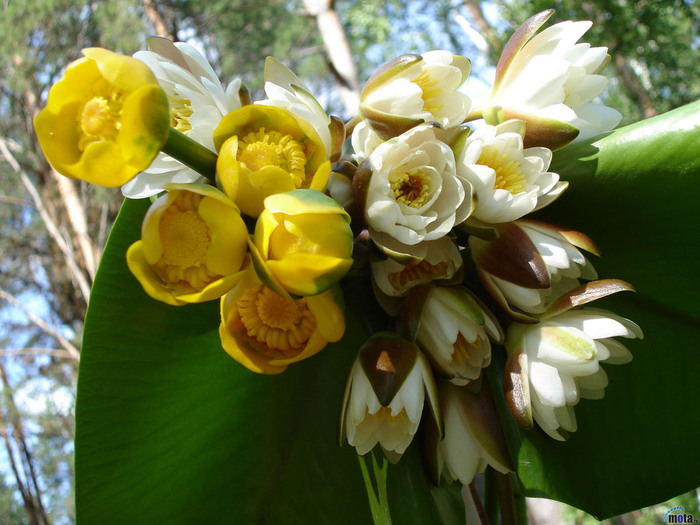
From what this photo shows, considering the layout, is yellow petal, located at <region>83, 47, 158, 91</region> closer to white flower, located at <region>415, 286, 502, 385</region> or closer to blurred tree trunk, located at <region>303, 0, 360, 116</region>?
white flower, located at <region>415, 286, 502, 385</region>

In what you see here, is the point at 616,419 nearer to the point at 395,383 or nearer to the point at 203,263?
the point at 395,383

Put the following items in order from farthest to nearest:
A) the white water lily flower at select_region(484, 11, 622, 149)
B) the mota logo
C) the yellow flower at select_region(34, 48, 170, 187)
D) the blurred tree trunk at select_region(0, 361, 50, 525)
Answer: the blurred tree trunk at select_region(0, 361, 50, 525)
the mota logo
the white water lily flower at select_region(484, 11, 622, 149)
the yellow flower at select_region(34, 48, 170, 187)

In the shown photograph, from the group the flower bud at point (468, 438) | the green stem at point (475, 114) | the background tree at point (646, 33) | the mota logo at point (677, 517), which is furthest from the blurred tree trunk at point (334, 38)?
the flower bud at point (468, 438)

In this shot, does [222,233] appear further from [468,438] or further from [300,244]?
[468,438]

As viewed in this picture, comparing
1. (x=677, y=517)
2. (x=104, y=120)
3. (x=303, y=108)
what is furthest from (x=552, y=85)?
(x=677, y=517)

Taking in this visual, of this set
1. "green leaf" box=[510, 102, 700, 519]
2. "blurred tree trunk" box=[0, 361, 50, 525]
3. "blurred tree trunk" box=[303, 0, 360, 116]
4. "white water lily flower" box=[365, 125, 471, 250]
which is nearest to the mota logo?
"green leaf" box=[510, 102, 700, 519]

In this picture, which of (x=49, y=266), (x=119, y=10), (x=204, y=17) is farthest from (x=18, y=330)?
(x=204, y=17)

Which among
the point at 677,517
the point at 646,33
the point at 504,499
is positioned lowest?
the point at 677,517

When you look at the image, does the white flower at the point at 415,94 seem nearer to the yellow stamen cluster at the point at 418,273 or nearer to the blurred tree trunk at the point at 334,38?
the yellow stamen cluster at the point at 418,273
